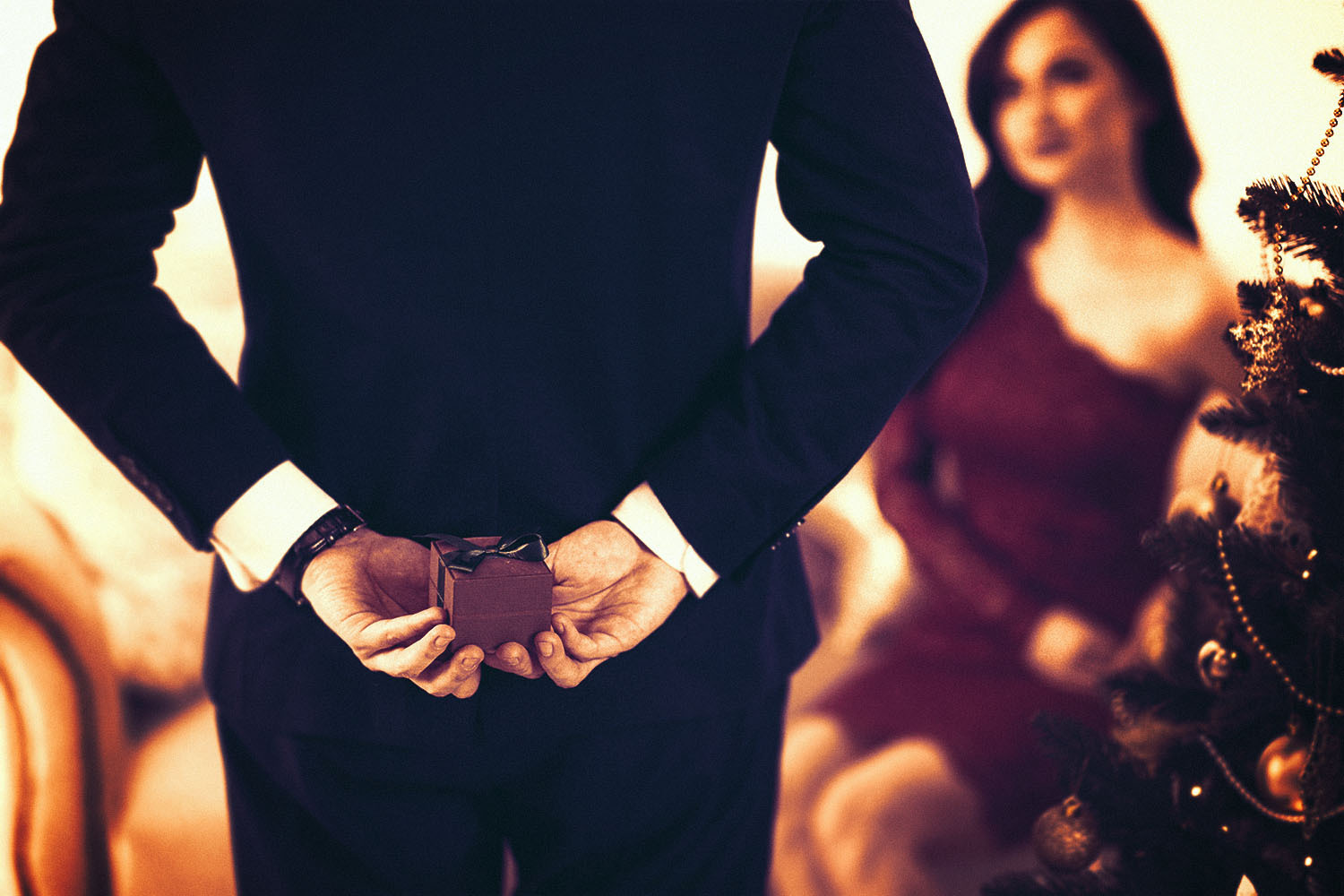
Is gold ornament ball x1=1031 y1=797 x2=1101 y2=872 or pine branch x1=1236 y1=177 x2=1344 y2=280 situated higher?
pine branch x1=1236 y1=177 x2=1344 y2=280

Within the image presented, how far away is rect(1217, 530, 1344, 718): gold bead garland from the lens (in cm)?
122

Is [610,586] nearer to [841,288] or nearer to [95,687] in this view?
[841,288]

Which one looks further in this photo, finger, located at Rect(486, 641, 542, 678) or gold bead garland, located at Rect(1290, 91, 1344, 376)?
gold bead garland, located at Rect(1290, 91, 1344, 376)

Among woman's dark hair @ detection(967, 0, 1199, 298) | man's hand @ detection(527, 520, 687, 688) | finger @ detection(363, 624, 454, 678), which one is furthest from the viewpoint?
woman's dark hair @ detection(967, 0, 1199, 298)

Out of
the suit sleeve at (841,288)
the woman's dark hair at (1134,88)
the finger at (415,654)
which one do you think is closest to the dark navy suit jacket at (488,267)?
the suit sleeve at (841,288)

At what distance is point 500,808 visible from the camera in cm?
91

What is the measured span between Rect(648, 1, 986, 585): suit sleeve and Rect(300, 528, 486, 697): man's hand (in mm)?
219

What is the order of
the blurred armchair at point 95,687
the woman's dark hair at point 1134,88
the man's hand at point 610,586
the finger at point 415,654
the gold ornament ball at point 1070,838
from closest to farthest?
the finger at point 415,654, the man's hand at point 610,586, the gold ornament ball at point 1070,838, the blurred armchair at point 95,687, the woman's dark hair at point 1134,88

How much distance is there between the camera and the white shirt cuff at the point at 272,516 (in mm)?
795

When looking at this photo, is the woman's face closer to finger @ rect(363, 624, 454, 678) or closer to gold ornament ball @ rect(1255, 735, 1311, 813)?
gold ornament ball @ rect(1255, 735, 1311, 813)

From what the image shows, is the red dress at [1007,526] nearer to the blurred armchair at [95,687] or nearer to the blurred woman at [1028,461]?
the blurred woman at [1028,461]

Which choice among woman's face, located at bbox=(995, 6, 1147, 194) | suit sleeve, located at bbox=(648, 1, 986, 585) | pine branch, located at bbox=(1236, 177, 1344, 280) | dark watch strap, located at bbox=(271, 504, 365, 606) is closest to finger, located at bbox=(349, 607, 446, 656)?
dark watch strap, located at bbox=(271, 504, 365, 606)

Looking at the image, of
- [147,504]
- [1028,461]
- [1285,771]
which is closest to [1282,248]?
[1285,771]

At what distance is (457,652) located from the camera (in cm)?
73
